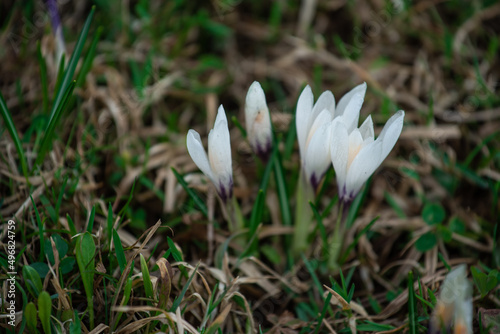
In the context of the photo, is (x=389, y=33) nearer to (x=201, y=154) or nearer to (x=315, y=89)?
(x=315, y=89)

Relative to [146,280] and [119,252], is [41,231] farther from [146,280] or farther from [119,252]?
[146,280]

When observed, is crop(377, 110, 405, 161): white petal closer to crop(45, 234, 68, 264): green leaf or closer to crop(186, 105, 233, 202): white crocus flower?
crop(186, 105, 233, 202): white crocus flower

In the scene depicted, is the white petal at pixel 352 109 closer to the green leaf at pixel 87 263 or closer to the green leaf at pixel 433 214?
the green leaf at pixel 433 214

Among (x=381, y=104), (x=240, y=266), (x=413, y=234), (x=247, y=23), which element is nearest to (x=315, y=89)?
(x=381, y=104)

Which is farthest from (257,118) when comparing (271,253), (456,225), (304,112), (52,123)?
(456,225)

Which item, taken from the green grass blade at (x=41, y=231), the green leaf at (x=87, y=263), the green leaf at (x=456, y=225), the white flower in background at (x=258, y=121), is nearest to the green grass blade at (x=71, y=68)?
the green grass blade at (x=41, y=231)

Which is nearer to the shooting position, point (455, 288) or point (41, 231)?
point (455, 288)
